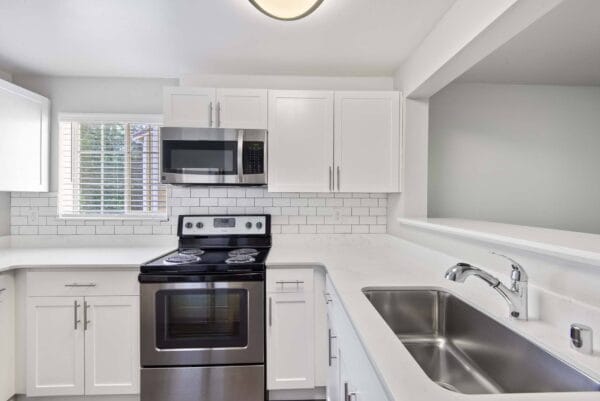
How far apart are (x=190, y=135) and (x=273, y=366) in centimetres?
161

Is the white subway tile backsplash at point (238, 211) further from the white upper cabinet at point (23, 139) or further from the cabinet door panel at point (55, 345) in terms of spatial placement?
the cabinet door panel at point (55, 345)

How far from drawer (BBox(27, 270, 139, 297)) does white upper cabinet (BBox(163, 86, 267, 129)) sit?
1079 mm

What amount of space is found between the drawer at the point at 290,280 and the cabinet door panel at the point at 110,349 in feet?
2.80

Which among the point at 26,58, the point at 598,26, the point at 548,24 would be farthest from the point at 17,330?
the point at 598,26

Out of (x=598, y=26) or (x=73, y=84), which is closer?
(x=598, y=26)

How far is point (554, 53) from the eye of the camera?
206 cm

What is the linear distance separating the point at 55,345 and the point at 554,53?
3.68m

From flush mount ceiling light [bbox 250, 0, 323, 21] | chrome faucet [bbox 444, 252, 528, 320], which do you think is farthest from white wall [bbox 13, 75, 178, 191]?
chrome faucet [bbox 444, 252, 528, 320]

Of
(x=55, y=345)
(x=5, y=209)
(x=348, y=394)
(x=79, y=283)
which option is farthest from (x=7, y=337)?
(x=348, y=394)

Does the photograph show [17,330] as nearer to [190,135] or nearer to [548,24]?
[190,135]

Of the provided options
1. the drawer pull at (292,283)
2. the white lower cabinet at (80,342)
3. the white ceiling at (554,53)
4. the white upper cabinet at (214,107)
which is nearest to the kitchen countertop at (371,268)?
the drawer pull at (292,283)

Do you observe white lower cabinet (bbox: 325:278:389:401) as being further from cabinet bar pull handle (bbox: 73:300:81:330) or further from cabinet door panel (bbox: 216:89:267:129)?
cabinet bar pull handle (bbox: 73:300:81:330)

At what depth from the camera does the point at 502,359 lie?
102 cm

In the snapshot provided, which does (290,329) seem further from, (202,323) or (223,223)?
(223,223)
